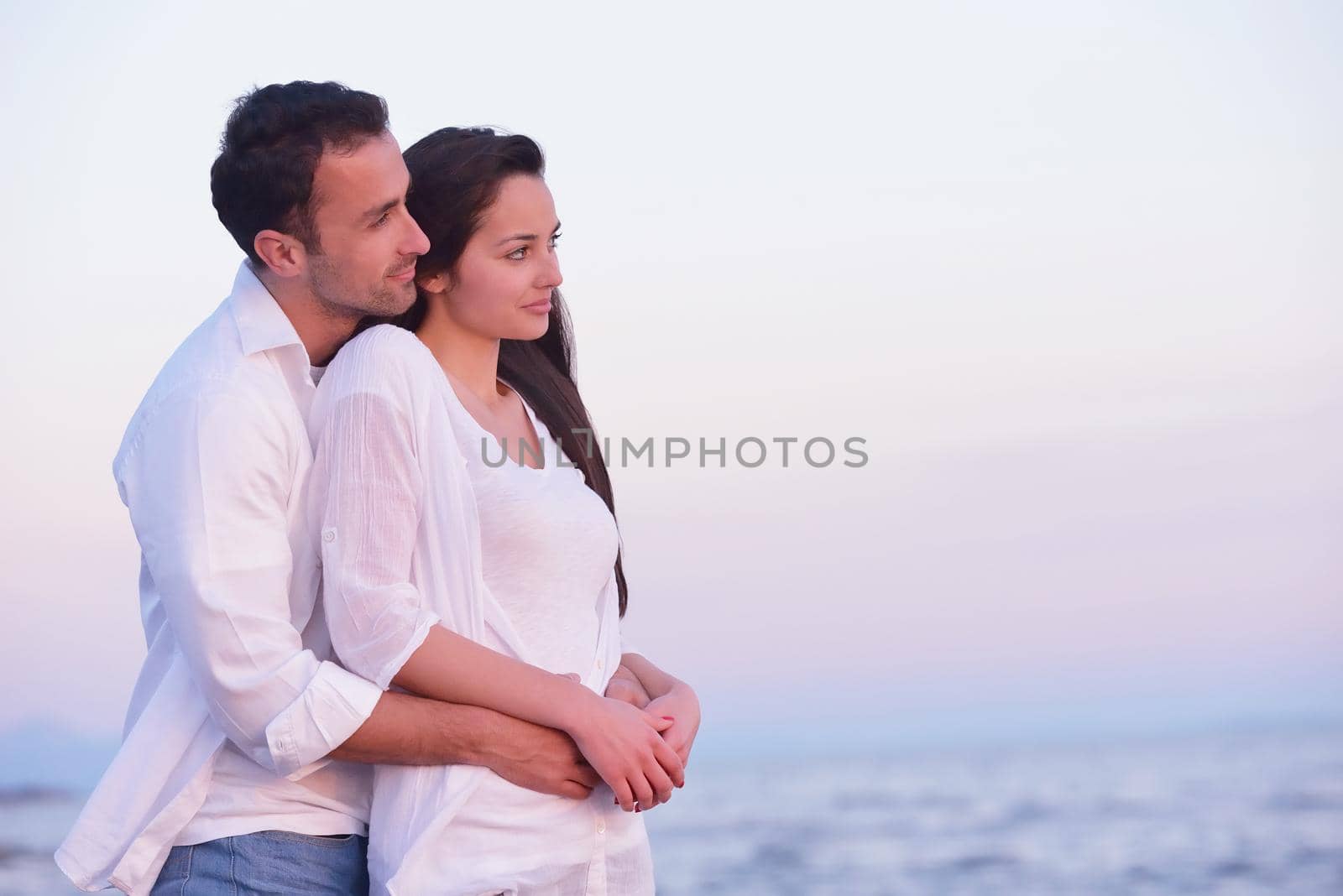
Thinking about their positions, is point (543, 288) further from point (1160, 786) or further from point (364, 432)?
point (1160, 786)

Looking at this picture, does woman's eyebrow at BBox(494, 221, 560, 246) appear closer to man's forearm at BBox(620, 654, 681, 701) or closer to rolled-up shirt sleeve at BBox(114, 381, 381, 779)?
rolled-up shirt sleeve at BBox(114, 381, 381, 779)

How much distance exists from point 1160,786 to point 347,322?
9.73 m

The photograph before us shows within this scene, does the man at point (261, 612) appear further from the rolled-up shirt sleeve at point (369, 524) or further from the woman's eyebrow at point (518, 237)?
the woman's eyebrow at point (518, 237)

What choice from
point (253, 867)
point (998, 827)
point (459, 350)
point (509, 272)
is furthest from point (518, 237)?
point (998, 827)

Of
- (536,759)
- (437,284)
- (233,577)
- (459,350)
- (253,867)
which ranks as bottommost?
(253,867)

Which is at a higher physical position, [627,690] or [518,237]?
[518,237]

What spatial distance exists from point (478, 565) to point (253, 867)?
52 centimetres

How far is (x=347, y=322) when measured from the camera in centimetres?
218

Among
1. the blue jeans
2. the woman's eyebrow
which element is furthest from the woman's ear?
the blue jeans

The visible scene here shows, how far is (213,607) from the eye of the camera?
1.81 meters

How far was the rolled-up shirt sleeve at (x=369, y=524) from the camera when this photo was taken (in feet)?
6.24

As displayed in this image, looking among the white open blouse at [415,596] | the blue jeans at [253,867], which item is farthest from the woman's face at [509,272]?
the blue jeans at [253,867]

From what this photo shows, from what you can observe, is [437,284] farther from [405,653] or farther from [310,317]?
[405,653]

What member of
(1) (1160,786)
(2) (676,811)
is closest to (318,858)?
(2) (676,811)
